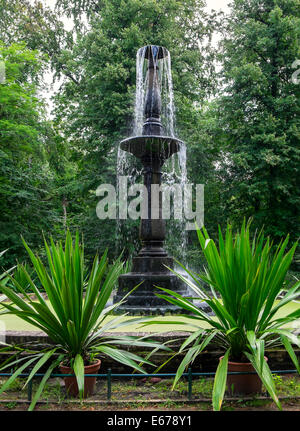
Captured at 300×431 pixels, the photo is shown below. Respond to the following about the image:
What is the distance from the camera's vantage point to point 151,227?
678 cm

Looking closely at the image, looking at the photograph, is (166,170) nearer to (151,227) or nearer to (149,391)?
(151,227)

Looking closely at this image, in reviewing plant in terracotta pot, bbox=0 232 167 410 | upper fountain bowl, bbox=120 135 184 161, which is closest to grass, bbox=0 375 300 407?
plant in terracotta pot, bbox=0 232 167 410

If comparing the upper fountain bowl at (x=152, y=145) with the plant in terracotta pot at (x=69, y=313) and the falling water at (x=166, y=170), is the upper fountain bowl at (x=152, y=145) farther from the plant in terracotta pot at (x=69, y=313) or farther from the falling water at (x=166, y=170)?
the falling water at (x=166, y=170)

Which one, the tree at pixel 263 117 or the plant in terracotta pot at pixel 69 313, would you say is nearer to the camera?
the plant in terracotta pot at pixel 69 313

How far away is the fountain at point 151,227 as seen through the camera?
20.5ft

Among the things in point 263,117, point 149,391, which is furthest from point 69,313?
point 263,117

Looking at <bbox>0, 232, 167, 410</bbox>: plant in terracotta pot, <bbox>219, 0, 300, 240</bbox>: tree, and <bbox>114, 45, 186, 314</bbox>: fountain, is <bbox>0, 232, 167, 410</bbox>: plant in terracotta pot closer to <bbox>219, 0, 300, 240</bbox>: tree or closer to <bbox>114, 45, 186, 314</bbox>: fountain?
<bbox>114, 45, 186, 314</bbox>: fountain

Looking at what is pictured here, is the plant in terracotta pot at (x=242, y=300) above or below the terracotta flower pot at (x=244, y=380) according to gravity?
above

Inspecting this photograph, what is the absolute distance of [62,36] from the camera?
62.3ft

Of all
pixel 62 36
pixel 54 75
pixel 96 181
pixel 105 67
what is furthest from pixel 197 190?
pixel 62 36

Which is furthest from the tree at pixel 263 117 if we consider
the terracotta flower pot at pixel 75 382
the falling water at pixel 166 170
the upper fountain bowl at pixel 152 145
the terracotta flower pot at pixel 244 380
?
the terracotta flower pot at pixel 75 382

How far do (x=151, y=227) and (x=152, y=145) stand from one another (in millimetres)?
1432
